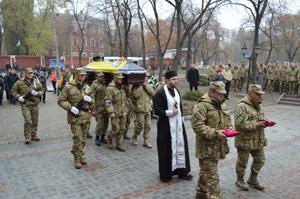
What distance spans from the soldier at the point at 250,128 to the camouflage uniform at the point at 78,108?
3200mm

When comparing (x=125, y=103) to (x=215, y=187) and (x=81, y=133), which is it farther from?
(x=215, y=187)

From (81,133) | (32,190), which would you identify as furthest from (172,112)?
(32,190)

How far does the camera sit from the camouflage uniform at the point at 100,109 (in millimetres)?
9016

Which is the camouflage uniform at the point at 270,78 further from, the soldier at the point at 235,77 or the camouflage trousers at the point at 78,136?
the camouflage trousers at the point at 78,136

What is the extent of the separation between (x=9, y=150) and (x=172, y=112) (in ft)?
16.1

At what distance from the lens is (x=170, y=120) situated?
6.17m

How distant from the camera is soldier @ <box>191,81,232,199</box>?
487cm

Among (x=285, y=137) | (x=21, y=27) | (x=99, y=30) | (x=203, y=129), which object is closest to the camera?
(x=203, y=129)

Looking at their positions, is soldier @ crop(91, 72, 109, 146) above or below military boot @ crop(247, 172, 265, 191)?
above

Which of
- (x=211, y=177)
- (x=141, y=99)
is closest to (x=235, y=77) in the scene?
(x=141, y=99)

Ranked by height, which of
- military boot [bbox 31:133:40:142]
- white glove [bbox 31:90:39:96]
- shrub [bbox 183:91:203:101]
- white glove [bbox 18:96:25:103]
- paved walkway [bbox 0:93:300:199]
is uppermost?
white glove [bbox 31:90:39:96]

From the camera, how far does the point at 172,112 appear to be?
6.06m

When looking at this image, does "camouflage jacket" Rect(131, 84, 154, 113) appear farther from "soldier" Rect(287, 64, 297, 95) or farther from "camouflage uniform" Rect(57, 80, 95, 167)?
"soldier" Rect(287, 64, 297, 95)

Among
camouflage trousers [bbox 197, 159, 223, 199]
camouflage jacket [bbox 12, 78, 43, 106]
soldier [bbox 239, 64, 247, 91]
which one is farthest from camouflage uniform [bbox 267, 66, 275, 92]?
camouflage trousers [bbox 197, 159, 223, 199]
